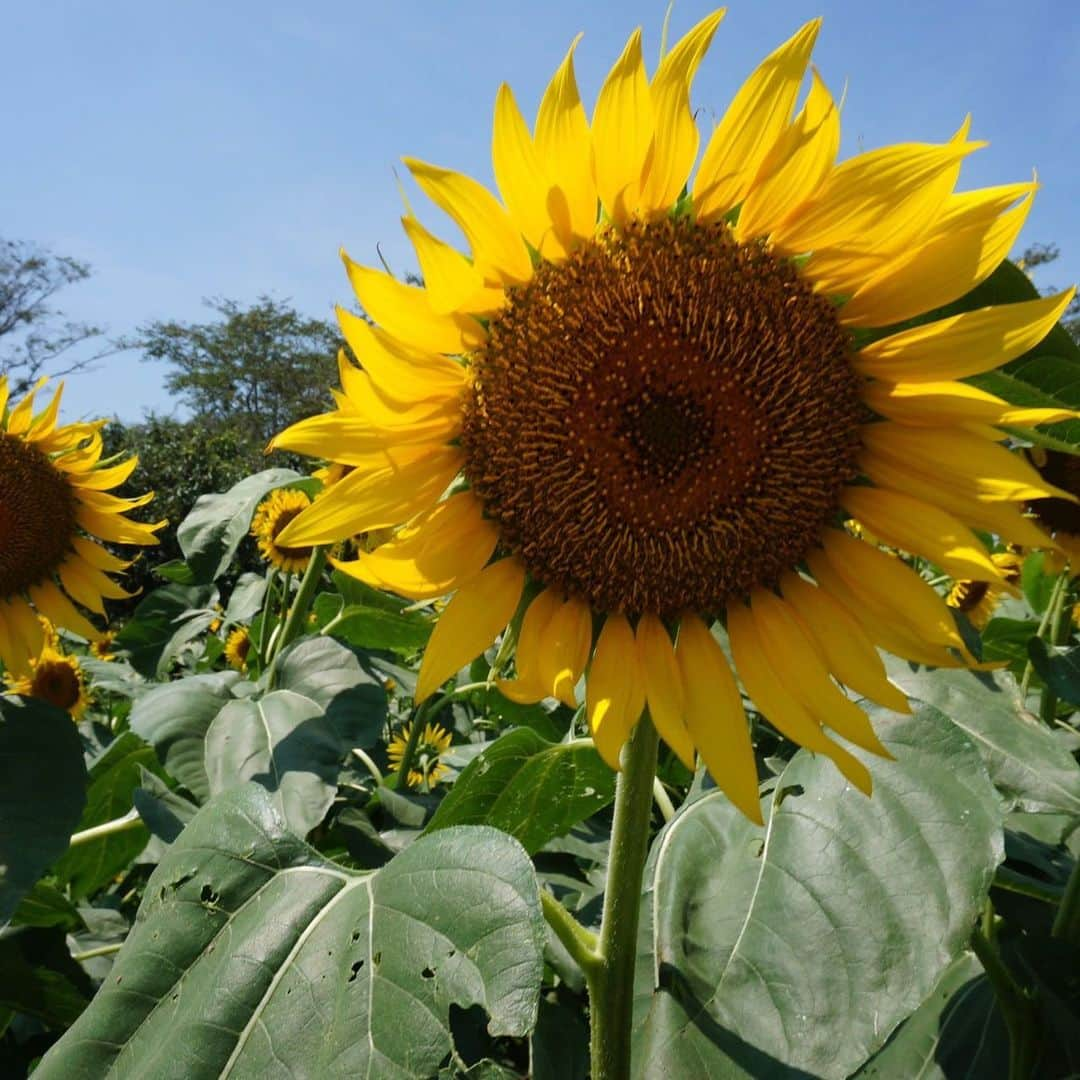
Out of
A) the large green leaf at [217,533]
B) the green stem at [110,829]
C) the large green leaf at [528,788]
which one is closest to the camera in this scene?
the large green leaf at [528,788]

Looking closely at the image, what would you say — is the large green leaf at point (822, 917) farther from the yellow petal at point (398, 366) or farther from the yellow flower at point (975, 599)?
the yellow flower at point (975, 599)

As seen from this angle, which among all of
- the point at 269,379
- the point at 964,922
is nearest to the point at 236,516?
the point at 964,922

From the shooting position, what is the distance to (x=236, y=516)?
284 cm

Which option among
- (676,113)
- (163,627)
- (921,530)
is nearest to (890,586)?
(921,530)

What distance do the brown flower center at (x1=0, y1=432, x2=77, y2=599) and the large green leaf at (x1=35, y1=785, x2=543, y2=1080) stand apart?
1.98m

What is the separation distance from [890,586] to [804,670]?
0.50 ft

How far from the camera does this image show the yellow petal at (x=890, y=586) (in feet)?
3.95

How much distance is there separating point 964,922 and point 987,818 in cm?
12

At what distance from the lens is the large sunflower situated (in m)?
1.15

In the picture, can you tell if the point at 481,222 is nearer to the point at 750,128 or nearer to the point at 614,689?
the point at 750,128

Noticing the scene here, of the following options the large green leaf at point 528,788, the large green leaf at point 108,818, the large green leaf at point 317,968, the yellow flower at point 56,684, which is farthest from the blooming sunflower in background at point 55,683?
the large green leaf at point 317,968

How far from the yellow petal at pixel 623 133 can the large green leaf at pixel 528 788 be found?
0.80 meters

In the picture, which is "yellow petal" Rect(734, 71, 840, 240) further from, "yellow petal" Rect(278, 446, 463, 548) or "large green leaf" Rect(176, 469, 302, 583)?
"large green leaf" Rect(176, 469, 302, 583)

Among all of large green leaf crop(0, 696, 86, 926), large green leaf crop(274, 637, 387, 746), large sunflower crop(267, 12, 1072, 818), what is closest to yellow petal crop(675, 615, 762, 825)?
large sunflower crop(267, 12, 1072, 818)
